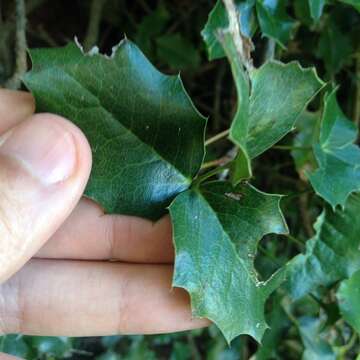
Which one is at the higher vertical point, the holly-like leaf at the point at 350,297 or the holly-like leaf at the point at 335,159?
the holly-like leaf at the point at 335,159

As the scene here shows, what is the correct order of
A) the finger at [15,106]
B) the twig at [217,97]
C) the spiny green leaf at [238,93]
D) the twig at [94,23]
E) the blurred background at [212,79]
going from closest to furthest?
the spiny green leaf at [238,93] → the finger at [15,106] → the blurred background at [212,79] → the twig at [94,23] → the twig at [217,97]

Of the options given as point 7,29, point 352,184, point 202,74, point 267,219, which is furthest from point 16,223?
point 202,74

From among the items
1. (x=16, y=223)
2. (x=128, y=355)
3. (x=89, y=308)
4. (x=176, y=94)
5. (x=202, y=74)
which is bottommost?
(x=128, y=355)

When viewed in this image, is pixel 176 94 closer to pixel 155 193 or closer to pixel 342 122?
pixel 155 193

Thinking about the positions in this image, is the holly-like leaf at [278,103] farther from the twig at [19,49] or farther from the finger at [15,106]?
the twig at [19,49]

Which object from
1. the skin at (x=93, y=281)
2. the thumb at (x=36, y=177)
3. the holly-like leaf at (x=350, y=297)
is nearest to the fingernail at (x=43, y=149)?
the thumb at (x=36, y=177)

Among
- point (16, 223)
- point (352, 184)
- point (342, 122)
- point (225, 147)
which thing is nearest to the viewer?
point (16, 223)

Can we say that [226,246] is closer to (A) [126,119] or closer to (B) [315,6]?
(A) [126,119]

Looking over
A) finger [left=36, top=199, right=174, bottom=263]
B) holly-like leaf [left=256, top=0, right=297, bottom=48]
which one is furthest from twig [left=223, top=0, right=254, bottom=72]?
finger [left=36, top=199, right=174, bottom=263]
